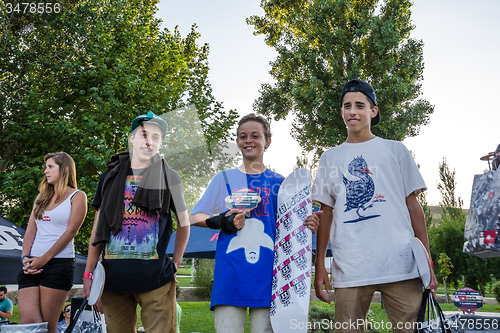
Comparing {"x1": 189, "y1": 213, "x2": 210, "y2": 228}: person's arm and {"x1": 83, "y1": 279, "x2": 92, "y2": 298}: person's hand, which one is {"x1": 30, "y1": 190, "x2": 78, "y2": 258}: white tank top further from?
{"x1": 189, "y1": 213, "x2": 210, "y2": 228}: person's arm

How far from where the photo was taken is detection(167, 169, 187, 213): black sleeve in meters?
2.25

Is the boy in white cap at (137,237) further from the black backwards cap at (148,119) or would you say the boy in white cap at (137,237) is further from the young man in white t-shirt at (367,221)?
the young man in white t-shirt at (367,221)

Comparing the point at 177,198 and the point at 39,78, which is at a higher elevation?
the point at 39,78

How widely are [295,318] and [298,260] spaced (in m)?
0.32

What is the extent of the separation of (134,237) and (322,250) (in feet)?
3.73

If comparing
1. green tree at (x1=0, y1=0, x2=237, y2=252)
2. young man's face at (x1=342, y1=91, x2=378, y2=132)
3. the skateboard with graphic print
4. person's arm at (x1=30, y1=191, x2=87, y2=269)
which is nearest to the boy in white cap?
the skateboard with graphic print

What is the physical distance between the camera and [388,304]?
183 cm

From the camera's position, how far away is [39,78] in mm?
9648

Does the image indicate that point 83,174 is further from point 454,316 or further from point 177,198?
point 454,316

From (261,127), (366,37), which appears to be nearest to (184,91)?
(366,37)

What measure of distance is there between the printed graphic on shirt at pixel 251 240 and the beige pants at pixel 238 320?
10.8 inches

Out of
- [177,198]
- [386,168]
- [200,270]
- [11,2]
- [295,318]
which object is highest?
[11,2]

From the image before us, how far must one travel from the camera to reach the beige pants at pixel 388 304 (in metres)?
1.76

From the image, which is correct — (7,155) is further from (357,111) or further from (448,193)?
(448,193)
